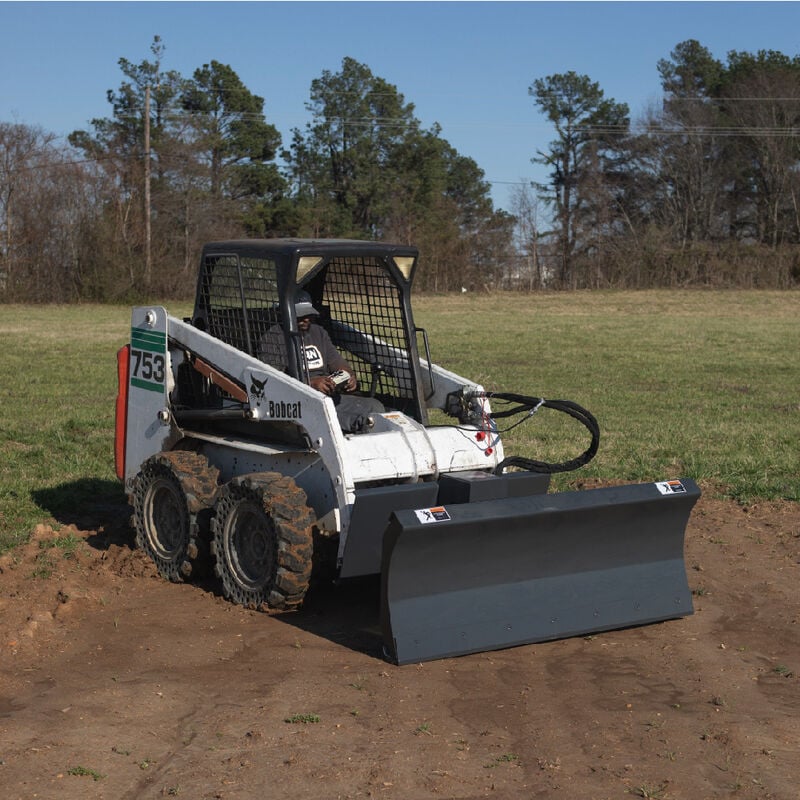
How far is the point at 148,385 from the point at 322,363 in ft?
4.41

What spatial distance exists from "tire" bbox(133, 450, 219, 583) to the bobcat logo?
0.76 m

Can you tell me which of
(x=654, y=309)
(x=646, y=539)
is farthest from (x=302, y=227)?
(x=646, y=539)

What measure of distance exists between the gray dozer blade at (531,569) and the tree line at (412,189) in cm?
4020

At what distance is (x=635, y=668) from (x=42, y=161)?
44580mm

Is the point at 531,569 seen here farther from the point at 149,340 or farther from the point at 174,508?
the point at 149,340

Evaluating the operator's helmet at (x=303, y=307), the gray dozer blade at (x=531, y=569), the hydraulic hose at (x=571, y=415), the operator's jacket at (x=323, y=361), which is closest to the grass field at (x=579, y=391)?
the operator's jacket at (x=323, y=361)

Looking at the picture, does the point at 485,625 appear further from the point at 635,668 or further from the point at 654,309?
the point at 654,309

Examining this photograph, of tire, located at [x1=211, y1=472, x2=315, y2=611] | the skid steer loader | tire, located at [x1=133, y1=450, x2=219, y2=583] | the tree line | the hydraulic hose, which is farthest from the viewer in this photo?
the tree line

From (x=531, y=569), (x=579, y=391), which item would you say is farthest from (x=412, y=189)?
(x=531, y=569)

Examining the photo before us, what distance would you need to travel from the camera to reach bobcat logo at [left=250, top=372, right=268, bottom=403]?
24.8 feet

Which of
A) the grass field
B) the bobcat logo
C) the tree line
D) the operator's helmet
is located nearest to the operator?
the operator's helmet

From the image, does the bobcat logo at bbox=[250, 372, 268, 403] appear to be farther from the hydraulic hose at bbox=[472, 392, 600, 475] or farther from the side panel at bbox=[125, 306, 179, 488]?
the hydraulic hose at bbox=[472, 392, 600, 475]

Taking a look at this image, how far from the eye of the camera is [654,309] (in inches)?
1554

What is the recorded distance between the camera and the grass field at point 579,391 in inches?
450
